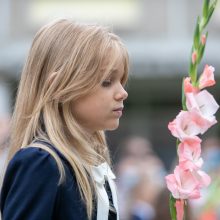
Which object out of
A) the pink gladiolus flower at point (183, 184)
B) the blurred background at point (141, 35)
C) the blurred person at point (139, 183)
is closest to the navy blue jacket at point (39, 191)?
the pink gladiolus flower at point (183, 184)

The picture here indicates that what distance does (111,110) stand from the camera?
2600 millimetres

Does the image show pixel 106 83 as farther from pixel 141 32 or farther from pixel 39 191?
pixel 141 32

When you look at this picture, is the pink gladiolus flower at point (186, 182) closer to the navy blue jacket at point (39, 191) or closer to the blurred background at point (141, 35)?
the navy blue jacket at point (39, 191)

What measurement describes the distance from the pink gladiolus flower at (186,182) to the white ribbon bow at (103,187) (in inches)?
7.0

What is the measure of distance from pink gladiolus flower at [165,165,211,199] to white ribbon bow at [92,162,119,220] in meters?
0.18

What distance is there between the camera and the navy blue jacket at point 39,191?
2.41 meters

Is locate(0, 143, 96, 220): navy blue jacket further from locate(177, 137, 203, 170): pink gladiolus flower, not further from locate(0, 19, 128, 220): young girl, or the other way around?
locate(177, 137, 203, 170): pink gladiolus flower

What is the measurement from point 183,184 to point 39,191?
1.40ft

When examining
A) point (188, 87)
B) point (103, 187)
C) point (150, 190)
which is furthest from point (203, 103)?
point (150, 190)

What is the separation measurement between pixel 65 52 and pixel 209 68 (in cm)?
41

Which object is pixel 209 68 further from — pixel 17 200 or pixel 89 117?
pixel 17 200

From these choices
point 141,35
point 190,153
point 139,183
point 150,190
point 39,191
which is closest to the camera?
point 39,191

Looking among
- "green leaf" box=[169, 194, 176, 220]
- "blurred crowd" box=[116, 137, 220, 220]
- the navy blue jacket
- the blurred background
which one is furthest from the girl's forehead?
the blurred background

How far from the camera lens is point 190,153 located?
2555mm
